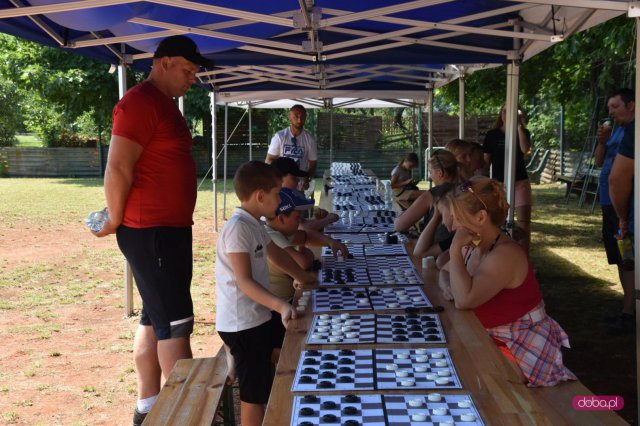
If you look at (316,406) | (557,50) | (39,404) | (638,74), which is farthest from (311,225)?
(557,50)

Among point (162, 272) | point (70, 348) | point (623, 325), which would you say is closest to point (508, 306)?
point (162, 272)

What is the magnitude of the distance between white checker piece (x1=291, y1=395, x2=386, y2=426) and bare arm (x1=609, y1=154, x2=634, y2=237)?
3658 millimetres

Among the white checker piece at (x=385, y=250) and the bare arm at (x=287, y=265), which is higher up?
the bare arm at (x=287, y=265)

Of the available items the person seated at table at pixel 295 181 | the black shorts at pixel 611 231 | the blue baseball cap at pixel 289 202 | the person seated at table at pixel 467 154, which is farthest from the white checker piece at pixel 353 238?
the black shorts at pixel 611 231

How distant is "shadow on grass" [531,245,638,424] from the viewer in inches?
177

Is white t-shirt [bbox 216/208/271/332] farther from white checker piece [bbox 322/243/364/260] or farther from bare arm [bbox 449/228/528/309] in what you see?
white checker piece [bbox 322/243/364/260]

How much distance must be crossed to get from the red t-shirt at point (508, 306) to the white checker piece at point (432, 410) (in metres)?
1.10

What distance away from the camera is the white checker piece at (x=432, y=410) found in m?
1.81

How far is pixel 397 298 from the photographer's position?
311 cm

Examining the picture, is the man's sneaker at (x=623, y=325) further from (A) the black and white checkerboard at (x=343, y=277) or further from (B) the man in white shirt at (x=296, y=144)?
(B) the man in white shirt at (x=296, y=144)

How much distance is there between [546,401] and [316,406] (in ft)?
4.14

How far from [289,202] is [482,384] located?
6.95 feet

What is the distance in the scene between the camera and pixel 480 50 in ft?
18.5

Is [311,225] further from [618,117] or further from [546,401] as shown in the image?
[546,401]
